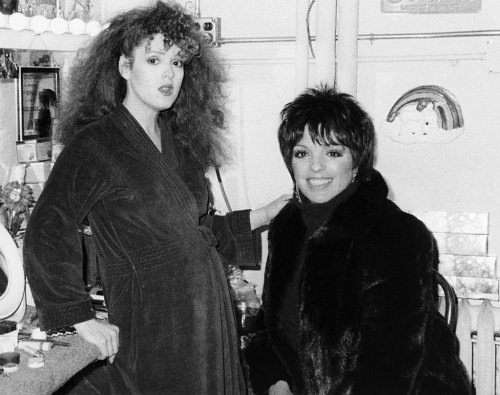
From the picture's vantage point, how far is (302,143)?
1.64 meters

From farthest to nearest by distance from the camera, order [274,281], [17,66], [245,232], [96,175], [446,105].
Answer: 1. [446,105]
2. [17,66]
3. [245,232]
4. [274,281]
5. [96,175]

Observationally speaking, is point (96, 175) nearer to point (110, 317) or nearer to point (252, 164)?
point (110, 317)

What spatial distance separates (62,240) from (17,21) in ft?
3.29

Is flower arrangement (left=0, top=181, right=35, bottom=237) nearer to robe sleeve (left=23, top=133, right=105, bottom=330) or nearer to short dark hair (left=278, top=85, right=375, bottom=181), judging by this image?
robe sleeve (left=23, top=133, right=105, bottom=330)

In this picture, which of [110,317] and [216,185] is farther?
[216,185]

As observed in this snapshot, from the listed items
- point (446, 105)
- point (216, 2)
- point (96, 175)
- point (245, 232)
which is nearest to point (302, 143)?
point (245, 232)

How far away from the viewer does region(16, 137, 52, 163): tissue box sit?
229 cm

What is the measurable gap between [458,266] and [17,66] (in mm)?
1728

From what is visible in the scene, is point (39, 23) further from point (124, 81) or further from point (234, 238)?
point (234, 238)

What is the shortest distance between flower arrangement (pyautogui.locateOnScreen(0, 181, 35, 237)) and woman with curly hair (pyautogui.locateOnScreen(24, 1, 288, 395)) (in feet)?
1.70

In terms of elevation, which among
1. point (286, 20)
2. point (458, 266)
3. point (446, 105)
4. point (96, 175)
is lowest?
point (458, 266)

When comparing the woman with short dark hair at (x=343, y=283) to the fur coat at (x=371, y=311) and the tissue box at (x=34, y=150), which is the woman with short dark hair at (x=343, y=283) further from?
the tissue box at (x=34, y=150)

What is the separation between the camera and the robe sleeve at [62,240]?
1.35 m

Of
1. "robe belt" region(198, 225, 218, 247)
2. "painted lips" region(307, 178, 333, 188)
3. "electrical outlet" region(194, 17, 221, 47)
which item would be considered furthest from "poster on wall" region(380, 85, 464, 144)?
"robe belt" region(198, 225, 218, 247)
